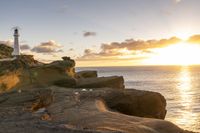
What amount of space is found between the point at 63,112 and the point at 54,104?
2586 millimetres

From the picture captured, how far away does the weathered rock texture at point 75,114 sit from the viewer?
56.6 feet

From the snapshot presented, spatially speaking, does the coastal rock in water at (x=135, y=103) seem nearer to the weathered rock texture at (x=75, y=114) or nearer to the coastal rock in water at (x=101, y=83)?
the weathered rock texture at (x=75, y=114)

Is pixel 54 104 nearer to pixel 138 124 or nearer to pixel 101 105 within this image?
pixel 101 105

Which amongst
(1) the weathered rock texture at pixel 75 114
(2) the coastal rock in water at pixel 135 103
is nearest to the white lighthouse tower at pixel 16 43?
(1) the weathered rock texture at pixel 75 114

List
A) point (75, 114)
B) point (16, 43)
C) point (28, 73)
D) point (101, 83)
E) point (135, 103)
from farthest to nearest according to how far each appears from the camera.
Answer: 1. point (16, 43)
2. point (28, 73)
3. point (101, 83)
4. point (135, 103)
5. point (75, 114)

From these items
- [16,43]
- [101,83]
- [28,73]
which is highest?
[16,43]

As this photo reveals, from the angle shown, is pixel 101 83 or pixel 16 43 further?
pixel 16 43

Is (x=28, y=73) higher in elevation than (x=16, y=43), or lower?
lower

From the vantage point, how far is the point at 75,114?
20.8 m

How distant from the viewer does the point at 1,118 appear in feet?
63.7

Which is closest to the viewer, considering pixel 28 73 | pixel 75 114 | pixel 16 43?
pixel 75 114

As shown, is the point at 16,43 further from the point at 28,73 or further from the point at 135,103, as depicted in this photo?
the point at 135,103

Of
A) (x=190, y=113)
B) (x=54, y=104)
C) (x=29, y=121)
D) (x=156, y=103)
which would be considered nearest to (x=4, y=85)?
(x=54, y=104)

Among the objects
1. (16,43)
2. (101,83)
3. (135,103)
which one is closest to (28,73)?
(101,83)
